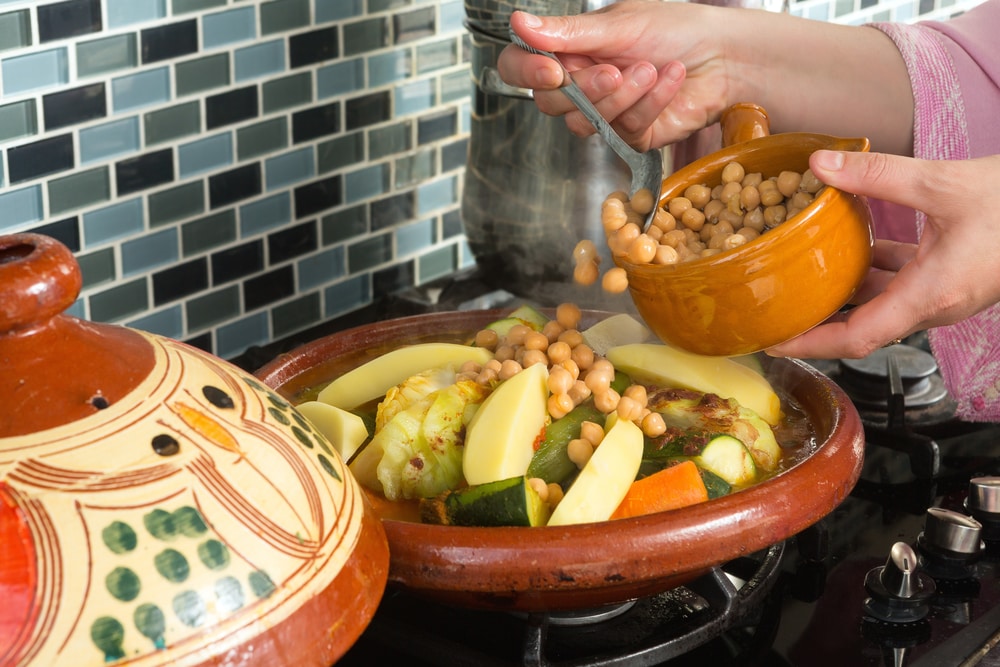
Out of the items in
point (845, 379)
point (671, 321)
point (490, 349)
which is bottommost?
point (845, 379)

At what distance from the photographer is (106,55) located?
4.57 ft

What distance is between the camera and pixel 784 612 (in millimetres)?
1095

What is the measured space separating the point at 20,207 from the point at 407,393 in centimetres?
64

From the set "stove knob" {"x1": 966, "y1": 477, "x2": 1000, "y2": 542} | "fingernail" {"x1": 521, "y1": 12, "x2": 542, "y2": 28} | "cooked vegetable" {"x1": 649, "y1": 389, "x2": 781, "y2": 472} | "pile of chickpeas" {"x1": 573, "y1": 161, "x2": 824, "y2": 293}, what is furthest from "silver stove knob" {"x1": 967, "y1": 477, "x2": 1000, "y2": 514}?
"fingernail" {"x1": 521, "y1": 12, "x2": 542, "y2": 28}

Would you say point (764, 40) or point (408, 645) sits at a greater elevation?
point (764, 40)

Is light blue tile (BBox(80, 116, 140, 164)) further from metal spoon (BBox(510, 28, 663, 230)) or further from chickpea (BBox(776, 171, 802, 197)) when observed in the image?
chickpea (BBox(776, 171, 802, 197))

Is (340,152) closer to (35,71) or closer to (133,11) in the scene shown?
(133,11)

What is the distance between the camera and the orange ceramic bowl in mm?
967

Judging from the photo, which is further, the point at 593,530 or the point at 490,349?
the point at 490,349

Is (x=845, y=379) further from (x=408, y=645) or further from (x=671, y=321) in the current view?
(x=408, y=645)

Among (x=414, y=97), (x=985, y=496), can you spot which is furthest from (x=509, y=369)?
(x=414, y=97)

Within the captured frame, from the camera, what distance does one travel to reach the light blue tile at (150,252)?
1.51 meters

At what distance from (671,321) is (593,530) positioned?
0.28 meters

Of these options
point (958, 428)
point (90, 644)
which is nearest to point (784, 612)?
point (958, 428)
